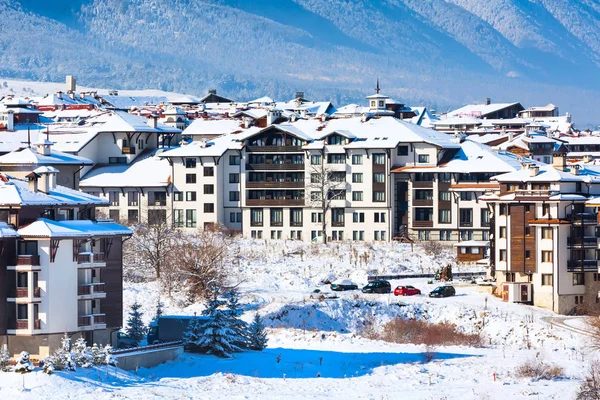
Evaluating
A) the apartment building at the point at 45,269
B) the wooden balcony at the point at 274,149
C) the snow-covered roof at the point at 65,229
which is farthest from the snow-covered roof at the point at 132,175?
the apartment building at the point at 45,269

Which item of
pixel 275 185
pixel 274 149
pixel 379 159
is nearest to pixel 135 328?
pixel 379 159

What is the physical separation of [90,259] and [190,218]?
5216 cm

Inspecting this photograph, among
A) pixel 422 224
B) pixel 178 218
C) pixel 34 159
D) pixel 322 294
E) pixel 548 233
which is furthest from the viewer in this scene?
pixel 178 218

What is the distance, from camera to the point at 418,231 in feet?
350

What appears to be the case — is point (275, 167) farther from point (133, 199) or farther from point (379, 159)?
point (133, 199)

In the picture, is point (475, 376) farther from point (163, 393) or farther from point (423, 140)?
point (423, 140)

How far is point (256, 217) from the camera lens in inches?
4363

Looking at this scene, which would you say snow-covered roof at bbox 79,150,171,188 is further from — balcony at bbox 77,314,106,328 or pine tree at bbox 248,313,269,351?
balcony at bbox 77,314,106,328

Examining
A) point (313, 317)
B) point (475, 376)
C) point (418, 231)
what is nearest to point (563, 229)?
point (313, 317)

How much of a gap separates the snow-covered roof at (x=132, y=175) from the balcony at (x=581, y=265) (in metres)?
39.6

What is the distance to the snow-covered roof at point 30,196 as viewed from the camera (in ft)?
190

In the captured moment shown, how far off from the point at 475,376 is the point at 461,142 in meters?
52.8

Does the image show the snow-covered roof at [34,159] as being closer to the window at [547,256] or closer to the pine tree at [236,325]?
the pine tree at [236,325]

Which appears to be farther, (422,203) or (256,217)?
→ (256,217)
